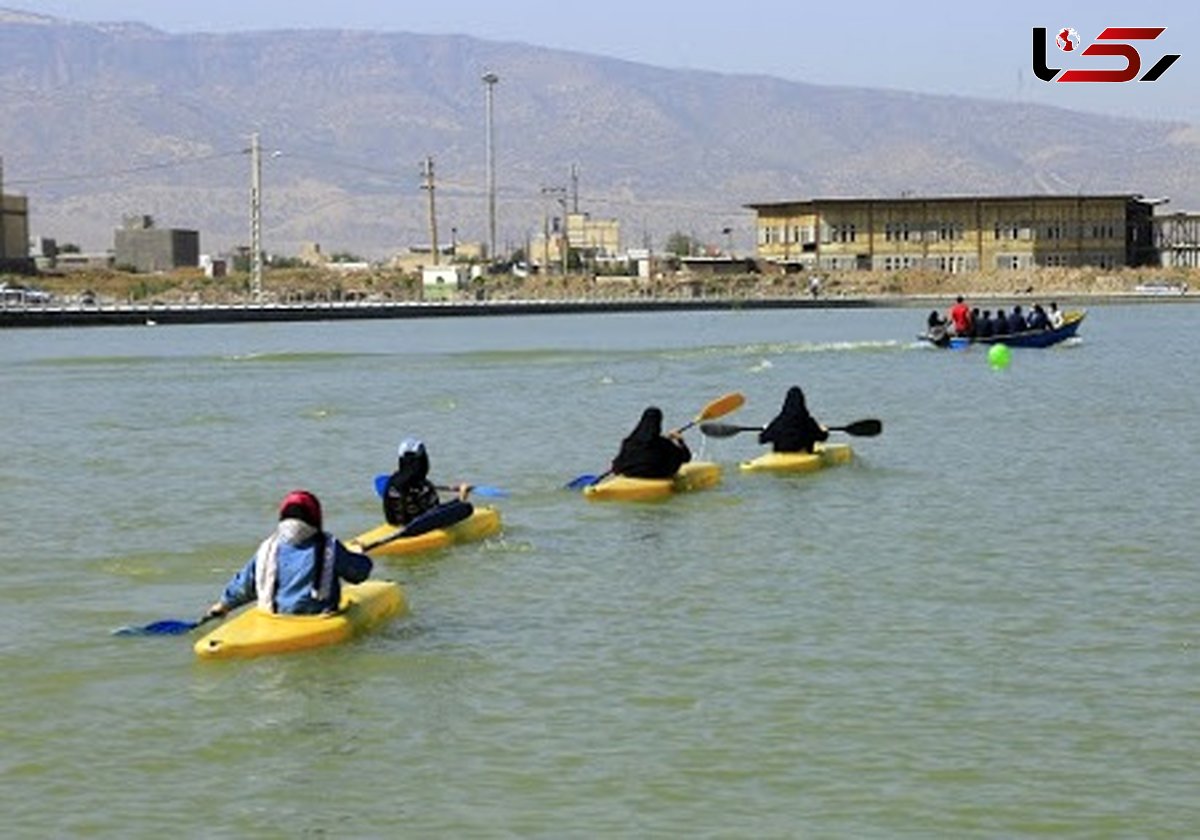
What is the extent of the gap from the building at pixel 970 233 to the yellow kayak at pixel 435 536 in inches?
4892

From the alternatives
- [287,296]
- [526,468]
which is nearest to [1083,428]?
[526,468]

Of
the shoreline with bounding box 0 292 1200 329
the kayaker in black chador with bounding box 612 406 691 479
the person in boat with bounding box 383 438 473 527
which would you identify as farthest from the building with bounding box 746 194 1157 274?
the person in boat with bounding box 383 438 473 527

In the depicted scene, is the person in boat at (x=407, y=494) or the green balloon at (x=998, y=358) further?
the green balloon at (x=998, y=358)

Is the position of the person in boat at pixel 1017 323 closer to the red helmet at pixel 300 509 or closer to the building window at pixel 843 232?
the red helmet at pixel 300 509

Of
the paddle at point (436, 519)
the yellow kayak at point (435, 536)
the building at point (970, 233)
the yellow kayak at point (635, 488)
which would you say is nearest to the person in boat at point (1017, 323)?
the yellow kayak at point (635, 488)

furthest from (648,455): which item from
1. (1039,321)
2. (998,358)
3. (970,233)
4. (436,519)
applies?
(970,233)

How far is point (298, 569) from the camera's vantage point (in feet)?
52.3

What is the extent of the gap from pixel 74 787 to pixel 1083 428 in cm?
2734

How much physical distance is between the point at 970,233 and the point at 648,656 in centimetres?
13221

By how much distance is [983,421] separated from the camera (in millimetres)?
39719

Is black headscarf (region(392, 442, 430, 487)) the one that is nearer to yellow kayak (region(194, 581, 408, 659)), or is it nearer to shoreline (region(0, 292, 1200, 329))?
yellow kayak (region(194, 581, 408, 659))

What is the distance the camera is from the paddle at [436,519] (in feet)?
67.8

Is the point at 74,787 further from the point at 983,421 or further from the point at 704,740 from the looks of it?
the point at 983,421

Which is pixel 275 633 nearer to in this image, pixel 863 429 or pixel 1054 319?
pixel 863 429
